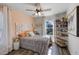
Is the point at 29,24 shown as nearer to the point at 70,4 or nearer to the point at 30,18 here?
the point at 30,18

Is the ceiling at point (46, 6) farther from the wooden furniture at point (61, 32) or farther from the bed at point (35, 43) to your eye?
the bed at point (35, 43)

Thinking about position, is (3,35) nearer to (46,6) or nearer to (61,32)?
(46,6)

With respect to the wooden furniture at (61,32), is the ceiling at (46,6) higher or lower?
higher

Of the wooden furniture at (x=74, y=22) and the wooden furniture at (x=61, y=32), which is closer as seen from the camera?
the wooden furniture at (x=74, y=22)

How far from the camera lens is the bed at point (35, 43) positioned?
1662 mm

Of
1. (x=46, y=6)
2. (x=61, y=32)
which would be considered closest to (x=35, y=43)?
(x=61, y=32)

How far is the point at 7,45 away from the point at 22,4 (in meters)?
0.69

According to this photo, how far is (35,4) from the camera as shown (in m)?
1.55

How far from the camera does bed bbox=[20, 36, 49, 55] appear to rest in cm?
166

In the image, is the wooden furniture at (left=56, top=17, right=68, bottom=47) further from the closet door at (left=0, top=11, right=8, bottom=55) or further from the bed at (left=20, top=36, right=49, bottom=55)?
the closet door at (left=0, top=11, right=8, bottom=55)

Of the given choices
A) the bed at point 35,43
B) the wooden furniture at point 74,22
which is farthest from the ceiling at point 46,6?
the bed at point 35,43

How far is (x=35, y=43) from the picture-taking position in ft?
5.50

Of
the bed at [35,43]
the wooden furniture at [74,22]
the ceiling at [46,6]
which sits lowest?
the bed at [35,43]

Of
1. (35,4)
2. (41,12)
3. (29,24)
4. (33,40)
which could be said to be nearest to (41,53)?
(33,40)
